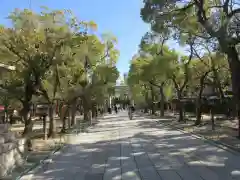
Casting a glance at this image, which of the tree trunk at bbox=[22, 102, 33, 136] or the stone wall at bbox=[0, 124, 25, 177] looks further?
the tree trunk at bbox=[22, 102, 33, 136]

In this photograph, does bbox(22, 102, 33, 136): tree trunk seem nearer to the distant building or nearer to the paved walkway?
the paved walkway

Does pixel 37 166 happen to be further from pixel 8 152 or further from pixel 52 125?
pixel 52 125

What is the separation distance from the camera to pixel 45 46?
1564 cm

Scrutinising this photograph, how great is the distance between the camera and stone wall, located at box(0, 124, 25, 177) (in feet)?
28.5

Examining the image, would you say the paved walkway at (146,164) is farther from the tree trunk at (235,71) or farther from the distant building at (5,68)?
the distant building at (5,68)

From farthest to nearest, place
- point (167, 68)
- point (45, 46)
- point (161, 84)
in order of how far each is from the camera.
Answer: point (161, 84) → point (167, 68) → point (45, 46)

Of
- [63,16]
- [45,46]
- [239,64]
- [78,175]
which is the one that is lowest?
[78,175]

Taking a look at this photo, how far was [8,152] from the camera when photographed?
9297mm

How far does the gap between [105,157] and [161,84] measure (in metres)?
33.9

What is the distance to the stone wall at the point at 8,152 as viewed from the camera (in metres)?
8.70

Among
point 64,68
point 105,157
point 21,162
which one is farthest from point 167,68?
point 21,162

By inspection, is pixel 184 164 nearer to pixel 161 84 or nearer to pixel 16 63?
pixel 16 63

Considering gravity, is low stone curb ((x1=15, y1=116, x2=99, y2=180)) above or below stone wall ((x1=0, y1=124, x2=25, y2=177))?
below

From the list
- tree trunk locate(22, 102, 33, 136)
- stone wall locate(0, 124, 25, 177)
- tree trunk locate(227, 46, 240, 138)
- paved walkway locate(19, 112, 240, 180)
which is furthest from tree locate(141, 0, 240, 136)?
stone wall locate(0, 124, 25, 177)
